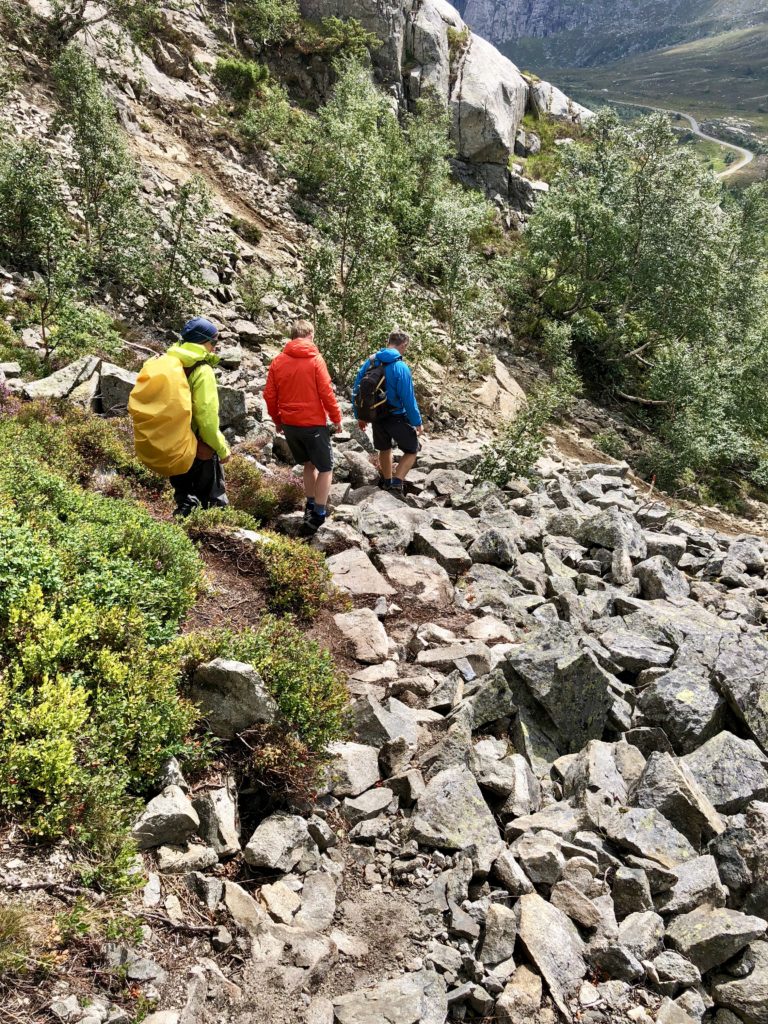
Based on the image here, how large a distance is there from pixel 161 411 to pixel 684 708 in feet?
21.1

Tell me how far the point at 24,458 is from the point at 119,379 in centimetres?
450

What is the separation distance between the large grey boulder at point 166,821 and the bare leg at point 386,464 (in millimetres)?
7803

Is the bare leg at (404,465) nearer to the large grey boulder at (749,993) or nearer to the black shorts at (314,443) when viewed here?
the black shorts at (314,443)

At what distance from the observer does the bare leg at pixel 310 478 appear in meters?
9.56

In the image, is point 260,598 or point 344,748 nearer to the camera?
point 344,748

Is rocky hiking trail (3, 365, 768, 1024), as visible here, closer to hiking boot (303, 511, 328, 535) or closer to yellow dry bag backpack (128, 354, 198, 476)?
hiking boot (303, 511, 328, 535)

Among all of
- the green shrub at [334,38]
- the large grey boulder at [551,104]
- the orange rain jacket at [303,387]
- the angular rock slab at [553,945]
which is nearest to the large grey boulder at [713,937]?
the angular rock slab at [553,945]

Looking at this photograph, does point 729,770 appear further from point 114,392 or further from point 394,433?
point 114,392

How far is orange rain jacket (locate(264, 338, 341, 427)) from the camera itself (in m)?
8.95

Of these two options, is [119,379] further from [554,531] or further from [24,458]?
[554,531]

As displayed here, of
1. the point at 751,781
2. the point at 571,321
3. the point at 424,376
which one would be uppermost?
the point at 571,321

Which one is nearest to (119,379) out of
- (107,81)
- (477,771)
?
(477,771)

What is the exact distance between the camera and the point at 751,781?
18.6ft

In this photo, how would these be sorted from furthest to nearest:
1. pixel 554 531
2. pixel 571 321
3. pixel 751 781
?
1. pixel 571 321
2. pixel 554 531
3. pixel 751 781
